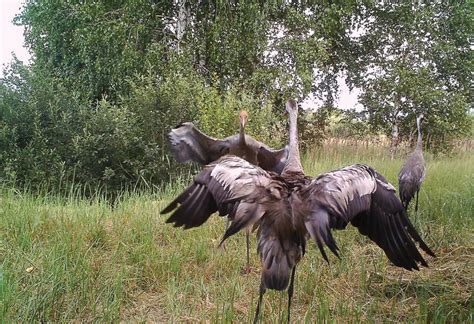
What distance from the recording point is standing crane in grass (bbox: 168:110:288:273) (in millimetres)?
5469

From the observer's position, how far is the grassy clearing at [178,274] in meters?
3.14

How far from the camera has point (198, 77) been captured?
9953mm

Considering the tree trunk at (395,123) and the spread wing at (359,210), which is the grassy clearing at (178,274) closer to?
the spread wing at (359,210)

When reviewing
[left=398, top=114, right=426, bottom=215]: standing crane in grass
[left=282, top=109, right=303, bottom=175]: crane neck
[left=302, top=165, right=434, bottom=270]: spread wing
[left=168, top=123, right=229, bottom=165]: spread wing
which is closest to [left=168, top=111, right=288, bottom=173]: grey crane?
[left=168, top=123, right=229, bottom=165]: spread wing

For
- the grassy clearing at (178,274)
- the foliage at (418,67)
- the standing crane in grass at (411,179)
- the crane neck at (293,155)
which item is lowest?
the grassy clearing at (178,274)

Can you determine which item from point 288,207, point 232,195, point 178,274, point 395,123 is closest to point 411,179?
point 178,274

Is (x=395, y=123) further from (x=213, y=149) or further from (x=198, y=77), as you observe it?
(x=213, y=149)

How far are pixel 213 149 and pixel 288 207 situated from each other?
10.3 ft

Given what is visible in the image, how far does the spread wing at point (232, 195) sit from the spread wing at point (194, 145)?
2682 mm

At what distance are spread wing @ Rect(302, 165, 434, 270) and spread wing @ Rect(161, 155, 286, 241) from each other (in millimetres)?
224

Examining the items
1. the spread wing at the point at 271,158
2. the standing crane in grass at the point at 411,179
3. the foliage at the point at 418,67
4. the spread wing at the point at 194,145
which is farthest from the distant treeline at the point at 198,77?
Answer: the standing crane in grass at the point at 411,179

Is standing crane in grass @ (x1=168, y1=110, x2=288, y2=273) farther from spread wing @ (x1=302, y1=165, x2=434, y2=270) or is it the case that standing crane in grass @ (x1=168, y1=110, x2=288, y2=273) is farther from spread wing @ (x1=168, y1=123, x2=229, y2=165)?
spread wing @ (x1=302, y1=165, x2=434, y2=270)

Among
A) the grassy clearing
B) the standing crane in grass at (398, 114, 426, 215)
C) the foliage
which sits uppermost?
the foliage

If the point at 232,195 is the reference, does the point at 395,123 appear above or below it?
above
